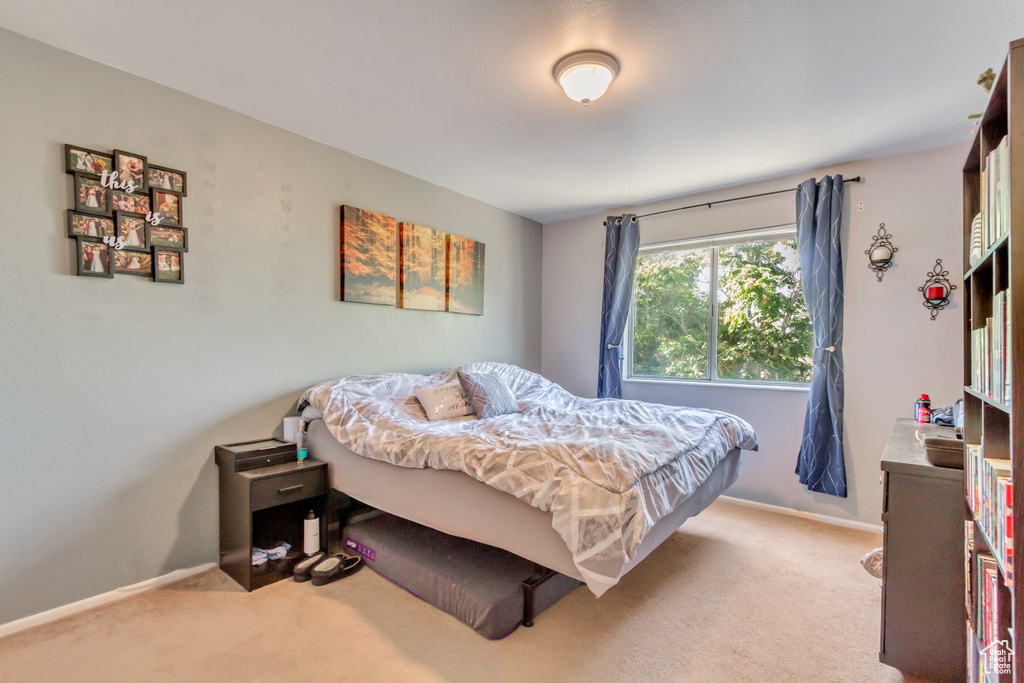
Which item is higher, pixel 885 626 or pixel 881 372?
pixel 881 372

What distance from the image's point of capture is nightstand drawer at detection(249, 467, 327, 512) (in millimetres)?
2283

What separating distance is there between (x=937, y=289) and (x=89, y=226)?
458cm

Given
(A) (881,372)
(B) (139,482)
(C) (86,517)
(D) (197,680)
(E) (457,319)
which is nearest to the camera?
(D) (197,680)

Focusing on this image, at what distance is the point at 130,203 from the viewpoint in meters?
2.20

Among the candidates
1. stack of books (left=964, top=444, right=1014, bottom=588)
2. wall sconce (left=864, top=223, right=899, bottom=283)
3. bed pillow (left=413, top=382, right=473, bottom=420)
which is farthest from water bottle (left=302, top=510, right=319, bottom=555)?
wall sconce (left=864, top=223, right=899, bottom=283)

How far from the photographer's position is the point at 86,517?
6.91 ft

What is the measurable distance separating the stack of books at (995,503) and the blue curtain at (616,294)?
2.90m

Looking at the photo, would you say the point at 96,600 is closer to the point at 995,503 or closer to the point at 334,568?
the point at 334,568

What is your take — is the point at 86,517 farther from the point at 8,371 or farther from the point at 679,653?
the point at 679,653

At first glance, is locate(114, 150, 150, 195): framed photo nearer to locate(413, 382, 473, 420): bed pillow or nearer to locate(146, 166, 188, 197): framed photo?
locate(146, 166, 188, 197): framed photo

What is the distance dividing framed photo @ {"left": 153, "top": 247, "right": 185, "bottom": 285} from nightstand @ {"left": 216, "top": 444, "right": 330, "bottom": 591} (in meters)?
0.90

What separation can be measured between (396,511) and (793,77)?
2.81 m

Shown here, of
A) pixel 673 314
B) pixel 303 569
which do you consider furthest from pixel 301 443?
pixel 673 314

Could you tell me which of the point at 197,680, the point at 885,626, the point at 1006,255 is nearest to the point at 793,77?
the point at 1006,255
